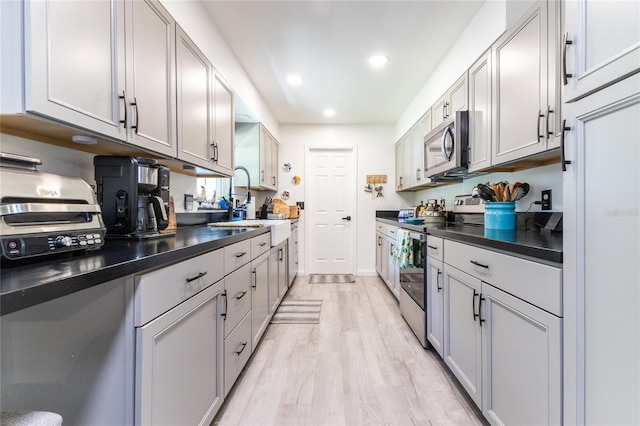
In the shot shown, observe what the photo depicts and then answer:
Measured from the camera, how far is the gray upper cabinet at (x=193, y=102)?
5.36 ft

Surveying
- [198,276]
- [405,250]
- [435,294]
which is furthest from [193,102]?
[435,294]

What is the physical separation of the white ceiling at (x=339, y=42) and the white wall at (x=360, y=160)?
3.20 feet

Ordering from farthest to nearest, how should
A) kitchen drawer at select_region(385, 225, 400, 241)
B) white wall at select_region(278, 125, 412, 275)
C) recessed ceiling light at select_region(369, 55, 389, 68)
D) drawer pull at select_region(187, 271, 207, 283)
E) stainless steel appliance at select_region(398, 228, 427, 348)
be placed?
white wall at select_region(278, 125, 412, 275) < kitchen drawer at select_region(385, 225, 400, 241) < recessed ceiling light at select_region(369, 55, 389, 68) < stainless steel appliance at select_region(398, 228, 427, 348) < drawer pull at select_region(187, 271, 207, 283)

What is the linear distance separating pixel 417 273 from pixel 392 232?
1.09 metres

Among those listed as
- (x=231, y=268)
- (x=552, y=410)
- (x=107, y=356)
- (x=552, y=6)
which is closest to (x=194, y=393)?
(x=107, y=356)

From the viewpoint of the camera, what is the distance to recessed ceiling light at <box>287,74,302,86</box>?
9.79 ft

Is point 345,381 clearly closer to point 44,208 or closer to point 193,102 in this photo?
point 44,208

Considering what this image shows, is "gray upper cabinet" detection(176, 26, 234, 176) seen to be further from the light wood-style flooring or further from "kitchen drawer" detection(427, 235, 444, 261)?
"kitchen drawer" detection(427, 235, 444, 261)

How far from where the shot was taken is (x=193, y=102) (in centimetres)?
178

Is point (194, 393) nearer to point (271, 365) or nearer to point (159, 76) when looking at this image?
point (271, 365)

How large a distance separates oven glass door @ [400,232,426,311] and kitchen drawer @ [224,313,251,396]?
4.13 ft

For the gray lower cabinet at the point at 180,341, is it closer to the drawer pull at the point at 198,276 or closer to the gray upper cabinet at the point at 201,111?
the drawer pull at the point at 198,276

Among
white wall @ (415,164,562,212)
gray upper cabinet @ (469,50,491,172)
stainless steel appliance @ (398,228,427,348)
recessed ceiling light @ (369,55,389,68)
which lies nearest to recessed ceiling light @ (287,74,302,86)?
recessed ceiling light @ (369,55,389,68)

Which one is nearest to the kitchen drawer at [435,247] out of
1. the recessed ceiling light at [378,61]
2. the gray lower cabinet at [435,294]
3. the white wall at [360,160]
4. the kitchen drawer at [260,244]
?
the gray lower cabinet at [435,294]
